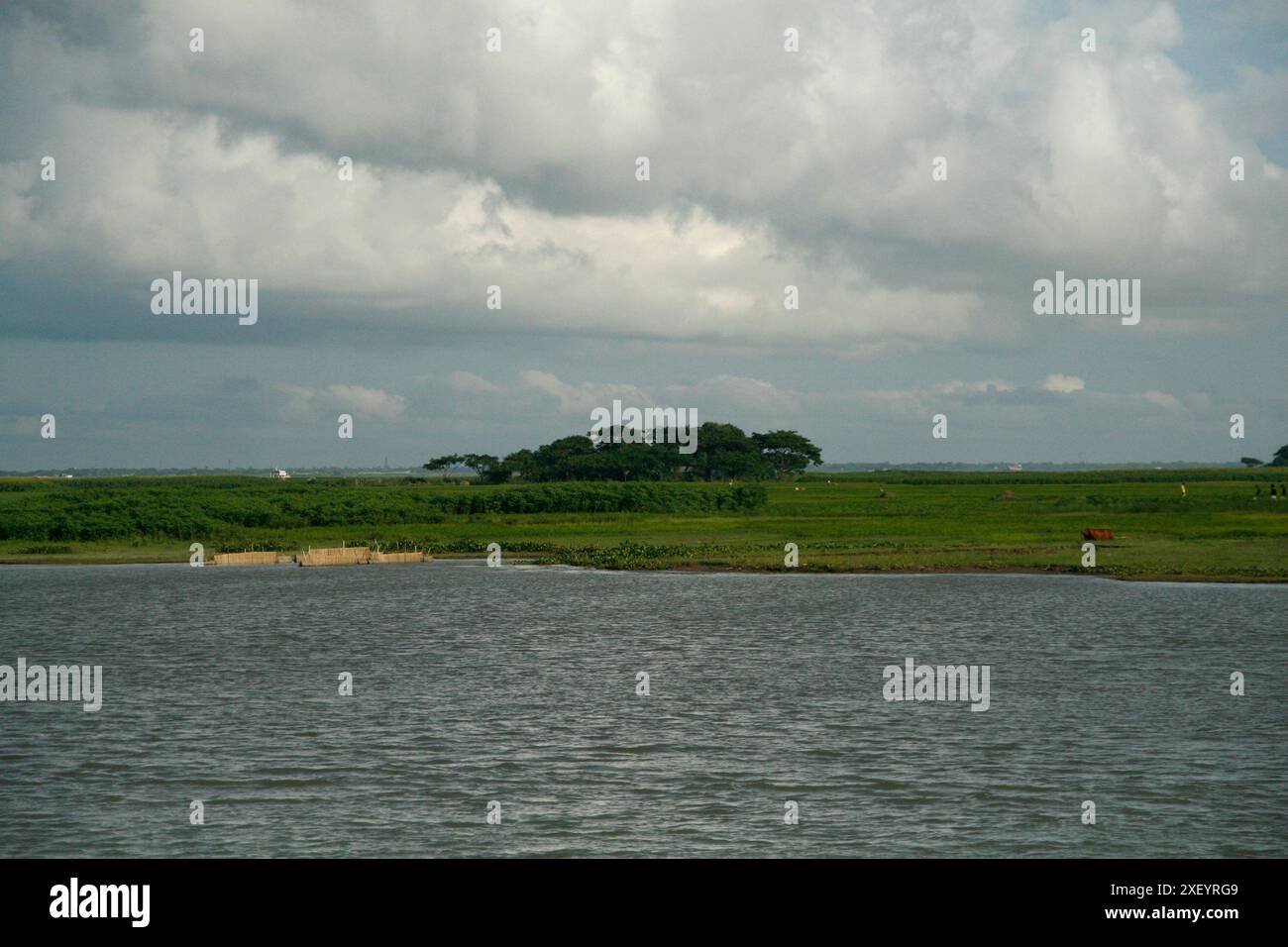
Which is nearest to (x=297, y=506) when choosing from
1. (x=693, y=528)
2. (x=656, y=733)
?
(x=693, y=528)

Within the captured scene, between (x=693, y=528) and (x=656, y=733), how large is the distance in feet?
292

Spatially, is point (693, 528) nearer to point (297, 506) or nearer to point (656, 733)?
point (297, 506)

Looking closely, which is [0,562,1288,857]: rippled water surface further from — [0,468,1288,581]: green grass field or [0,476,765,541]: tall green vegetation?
[0,476,765,541]: tall green vegetation

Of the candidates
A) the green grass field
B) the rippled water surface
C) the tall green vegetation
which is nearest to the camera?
the rippled water surface

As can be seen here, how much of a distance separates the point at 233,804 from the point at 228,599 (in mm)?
49891

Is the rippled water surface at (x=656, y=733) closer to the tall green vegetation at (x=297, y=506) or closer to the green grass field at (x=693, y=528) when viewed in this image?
the green grass field at (x=693, y=528)

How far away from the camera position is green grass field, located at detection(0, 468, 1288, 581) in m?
88.2

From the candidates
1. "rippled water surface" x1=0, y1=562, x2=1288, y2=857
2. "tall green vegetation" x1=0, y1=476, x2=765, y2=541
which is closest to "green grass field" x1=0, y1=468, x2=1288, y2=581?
"tall green vegetation" x1=0, y1=476, x2=765, y2=541

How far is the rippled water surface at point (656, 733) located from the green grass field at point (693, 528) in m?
19.8

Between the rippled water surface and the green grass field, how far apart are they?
19769 millimetres

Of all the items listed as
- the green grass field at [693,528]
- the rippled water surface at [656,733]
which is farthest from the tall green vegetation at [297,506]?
the rippled water surface at [656,733]

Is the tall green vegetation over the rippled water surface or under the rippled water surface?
over

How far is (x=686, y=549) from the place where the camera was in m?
98.8
